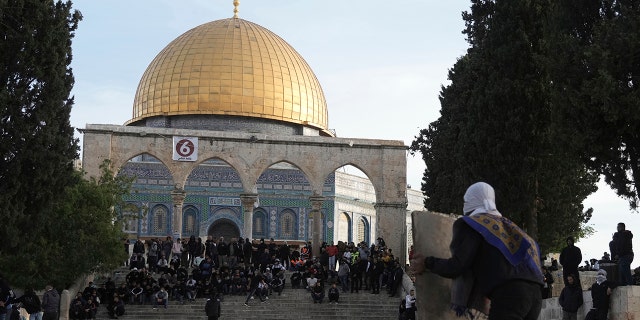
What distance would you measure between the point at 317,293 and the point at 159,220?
16054 mm

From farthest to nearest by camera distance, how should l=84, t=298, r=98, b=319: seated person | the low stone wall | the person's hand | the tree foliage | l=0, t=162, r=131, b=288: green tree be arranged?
l=0, t=162, r=131, b=288: green tree → l=84, t=298, r=98, b=319: seated person → the tree foliage → the low stone wall → the person's hand

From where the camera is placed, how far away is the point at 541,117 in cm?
1731

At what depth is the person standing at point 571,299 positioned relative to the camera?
37.2ft

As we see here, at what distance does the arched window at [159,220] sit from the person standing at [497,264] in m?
30.7

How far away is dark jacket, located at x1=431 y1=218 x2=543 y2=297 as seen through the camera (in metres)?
3.87

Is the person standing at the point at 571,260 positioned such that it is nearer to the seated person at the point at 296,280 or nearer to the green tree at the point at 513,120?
the green tree at the point at 513,120

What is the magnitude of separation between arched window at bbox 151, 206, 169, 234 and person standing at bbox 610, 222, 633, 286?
23.9 metres

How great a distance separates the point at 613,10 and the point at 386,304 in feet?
24.6

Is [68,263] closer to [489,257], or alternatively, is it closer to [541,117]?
[541,117]

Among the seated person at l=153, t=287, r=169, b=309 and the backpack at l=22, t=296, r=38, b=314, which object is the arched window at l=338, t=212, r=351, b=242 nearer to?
the seated person at l=153, t=287, r=169, b=309

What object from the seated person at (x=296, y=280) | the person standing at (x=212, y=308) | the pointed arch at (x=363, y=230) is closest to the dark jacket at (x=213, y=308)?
the person standing at (x=212, y=308)

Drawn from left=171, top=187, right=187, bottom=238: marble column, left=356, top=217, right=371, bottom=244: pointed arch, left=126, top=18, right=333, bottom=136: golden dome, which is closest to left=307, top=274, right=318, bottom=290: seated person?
left=171, top=187, right=187, bottom=238: marble column

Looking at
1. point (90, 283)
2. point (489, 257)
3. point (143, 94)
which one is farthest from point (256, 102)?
point (489, 257)

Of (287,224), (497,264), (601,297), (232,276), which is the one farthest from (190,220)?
(497,264)
